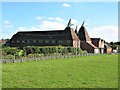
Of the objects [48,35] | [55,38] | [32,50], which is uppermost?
[48,35]

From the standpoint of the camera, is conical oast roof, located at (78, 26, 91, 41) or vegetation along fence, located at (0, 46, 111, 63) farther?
conical oast roof, located at (78, 26, 91, 41)

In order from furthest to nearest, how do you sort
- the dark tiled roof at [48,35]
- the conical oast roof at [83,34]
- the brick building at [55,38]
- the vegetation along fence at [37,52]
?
the conical oast roof at [83,34]
the dark tiled roof at [48,35]
the brick building at [55,38]
the vegetation along fence at [37,52]

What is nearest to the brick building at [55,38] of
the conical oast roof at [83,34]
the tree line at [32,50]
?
the conical oast roof at [83,34]

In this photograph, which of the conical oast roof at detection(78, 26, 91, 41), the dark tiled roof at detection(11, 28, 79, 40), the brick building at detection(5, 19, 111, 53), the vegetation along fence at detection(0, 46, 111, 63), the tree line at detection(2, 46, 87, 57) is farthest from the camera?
the conical oast roof at detection(78, 26, 91, 41)

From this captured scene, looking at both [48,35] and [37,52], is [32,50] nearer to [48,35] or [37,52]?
[37,52]

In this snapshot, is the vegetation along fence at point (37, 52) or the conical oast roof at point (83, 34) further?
the conical oast roof at point (83, 34)

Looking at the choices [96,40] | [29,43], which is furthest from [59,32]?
[96,40]

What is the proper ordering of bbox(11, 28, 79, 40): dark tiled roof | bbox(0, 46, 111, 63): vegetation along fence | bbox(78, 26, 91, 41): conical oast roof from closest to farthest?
bbox(0, 46, 111, 63): vegetation along fence < bbox(11, 28, 79, 40): dark tiled roof < bbox(78, 26, 91, 41): conical oast roof

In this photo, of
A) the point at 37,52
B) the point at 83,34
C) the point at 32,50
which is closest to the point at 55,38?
the point at 83,34

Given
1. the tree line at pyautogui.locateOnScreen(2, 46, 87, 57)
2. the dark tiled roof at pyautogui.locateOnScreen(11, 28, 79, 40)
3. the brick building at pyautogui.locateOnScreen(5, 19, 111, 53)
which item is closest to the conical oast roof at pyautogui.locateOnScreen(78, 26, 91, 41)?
the brick building at pyautogui.locateOnScreen(5, 19, 111, 53)

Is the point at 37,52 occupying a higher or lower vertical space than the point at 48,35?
lower

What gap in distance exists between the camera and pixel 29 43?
84.6 m

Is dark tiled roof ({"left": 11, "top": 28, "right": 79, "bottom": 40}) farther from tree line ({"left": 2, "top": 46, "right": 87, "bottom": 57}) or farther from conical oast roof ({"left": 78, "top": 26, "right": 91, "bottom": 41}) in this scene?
tree line ({"left": 2, "top": 46, "right": 87, "bottom": 57})

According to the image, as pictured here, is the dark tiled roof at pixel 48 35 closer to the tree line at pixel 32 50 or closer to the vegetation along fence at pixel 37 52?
the vegetation along fence at pixel 37 52
